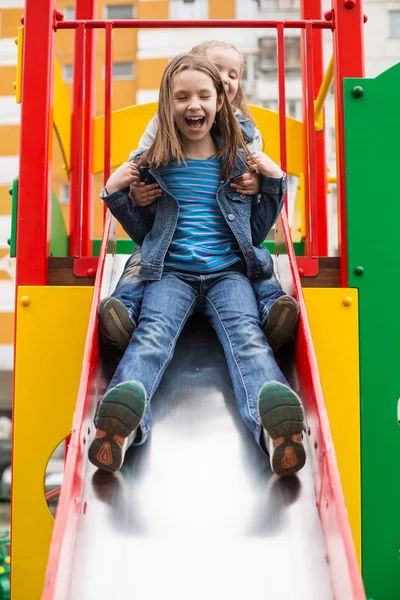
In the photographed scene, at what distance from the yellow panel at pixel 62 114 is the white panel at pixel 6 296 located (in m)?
6.66

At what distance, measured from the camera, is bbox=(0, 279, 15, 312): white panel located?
1015 cm

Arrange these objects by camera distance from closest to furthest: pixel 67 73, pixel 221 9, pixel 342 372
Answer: pixel 342 372, pixel 221 9, pixel 67 73

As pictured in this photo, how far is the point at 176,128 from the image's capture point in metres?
2.26

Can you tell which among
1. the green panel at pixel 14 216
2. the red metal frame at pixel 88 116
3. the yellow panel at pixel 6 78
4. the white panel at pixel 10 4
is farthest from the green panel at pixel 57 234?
the white panel at pixel 10 4

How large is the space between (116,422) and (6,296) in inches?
349

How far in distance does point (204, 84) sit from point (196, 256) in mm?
481

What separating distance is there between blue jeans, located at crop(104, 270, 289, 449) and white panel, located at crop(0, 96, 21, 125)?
25.6 feet

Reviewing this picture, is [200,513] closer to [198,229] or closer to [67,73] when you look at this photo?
[198,229]

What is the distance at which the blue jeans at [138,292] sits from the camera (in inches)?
83.4

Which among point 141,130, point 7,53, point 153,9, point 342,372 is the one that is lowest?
point 342,372

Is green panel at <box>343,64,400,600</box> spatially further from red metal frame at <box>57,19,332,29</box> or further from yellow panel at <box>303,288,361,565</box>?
red metal frame at <box>57,19,332,29</box>

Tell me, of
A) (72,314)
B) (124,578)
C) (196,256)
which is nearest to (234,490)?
(124,578)

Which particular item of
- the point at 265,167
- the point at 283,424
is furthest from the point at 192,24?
the point at 283,424

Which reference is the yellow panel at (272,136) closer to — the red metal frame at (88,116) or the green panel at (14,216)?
the red metal frame at (88,116)
